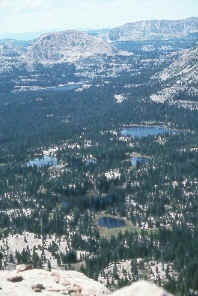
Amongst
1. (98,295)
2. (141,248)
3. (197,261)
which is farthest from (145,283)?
(141,248)

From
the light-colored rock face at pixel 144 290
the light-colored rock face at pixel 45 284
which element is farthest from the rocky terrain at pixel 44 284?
the light-colored rock face at pixel 144 290

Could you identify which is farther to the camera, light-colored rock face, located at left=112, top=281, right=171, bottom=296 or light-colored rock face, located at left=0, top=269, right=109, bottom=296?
light-colored rock face, located at left=0, top=269, right=109, bottom=296

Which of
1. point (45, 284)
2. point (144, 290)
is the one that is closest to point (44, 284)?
point (45, 284)

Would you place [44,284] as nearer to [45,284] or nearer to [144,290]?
[45,284]

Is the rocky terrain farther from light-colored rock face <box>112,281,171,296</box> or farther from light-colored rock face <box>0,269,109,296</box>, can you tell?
light-colored rock face <box>112,281,171,296</box>

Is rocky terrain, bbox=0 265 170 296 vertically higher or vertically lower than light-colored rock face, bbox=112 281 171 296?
lower


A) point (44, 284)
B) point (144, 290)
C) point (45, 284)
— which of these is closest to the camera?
point (144, 290)

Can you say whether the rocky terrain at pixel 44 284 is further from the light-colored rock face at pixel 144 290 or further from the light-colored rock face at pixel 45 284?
the light-colored rock face at pixel 144 290

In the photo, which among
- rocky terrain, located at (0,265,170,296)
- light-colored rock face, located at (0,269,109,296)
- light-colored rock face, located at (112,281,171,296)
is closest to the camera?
light-colored rock face, located at (112,281,171,296)

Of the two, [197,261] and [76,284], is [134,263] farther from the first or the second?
[76,284]

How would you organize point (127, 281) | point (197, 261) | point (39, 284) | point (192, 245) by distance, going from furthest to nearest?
point (192, 245) → point (197, 261) → point (127, 281) → point (39, 284)

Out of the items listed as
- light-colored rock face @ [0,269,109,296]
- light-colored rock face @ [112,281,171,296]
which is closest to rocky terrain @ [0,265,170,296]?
light-colored rock face @ [0,269,109,296]
